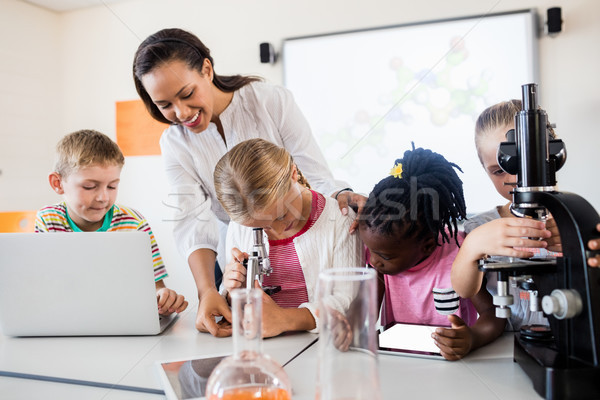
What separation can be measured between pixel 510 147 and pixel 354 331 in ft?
1.27

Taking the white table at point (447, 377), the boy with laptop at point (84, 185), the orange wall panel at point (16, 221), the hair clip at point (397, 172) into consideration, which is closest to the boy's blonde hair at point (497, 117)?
the hair clip at point (397, 172)

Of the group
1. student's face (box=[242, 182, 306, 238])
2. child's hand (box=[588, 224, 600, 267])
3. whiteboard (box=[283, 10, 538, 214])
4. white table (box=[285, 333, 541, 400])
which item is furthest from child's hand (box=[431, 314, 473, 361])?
whiteboard (box=[283, 10, 538, 214])

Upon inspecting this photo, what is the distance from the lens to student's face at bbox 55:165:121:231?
142cm

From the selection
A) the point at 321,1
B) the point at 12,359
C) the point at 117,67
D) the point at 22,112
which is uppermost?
the point at 321,1

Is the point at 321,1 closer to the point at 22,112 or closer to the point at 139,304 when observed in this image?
the point at 22,112

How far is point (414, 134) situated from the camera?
240 cm

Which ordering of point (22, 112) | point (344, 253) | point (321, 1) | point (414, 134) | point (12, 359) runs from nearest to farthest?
point (12, 359), point (344, 253), point (414, 134), point (321, 1), point (22, 112)

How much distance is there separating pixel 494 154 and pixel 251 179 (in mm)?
631

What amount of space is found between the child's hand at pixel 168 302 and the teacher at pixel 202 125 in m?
0.09

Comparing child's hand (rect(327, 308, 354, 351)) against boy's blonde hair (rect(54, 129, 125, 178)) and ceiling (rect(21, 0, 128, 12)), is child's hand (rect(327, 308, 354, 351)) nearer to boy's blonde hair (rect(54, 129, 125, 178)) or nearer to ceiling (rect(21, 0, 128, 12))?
boy's blonde hair (rect(54, 129, 125, 178))

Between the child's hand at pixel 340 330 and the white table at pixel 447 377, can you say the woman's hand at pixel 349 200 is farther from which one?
the child's hand at pixel 340 330

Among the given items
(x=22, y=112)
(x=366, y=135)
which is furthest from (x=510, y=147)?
(x=22, y=112)

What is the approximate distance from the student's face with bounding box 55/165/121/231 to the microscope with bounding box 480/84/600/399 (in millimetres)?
1140

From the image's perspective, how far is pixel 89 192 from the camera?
142cm
